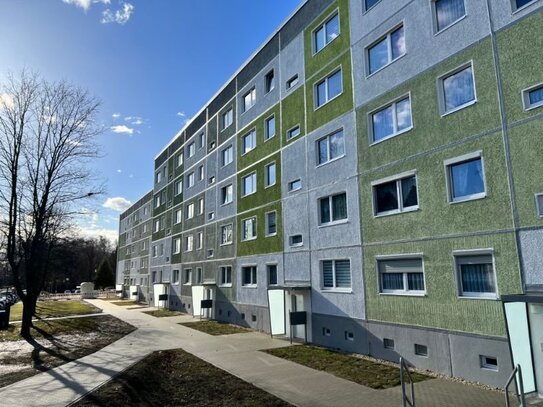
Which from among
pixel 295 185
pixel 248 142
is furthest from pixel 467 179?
pixel 248 142

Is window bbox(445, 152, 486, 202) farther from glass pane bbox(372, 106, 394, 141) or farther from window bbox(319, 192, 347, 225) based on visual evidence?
window bbox(319, 192, 347, 225)

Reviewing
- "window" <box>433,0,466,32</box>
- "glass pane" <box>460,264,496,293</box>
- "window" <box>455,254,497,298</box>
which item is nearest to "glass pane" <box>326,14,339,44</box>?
"window" <box>433,0,466,32</box>

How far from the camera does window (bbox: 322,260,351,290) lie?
49.8ft

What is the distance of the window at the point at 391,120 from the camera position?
1301 centimetres

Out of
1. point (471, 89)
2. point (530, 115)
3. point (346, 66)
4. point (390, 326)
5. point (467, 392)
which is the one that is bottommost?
point (467, 392)

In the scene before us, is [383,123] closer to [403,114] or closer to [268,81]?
[403,114]

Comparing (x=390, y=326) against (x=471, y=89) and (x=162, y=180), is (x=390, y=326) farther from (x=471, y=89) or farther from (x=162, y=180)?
(x=162, y=180)

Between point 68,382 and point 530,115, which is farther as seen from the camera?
point 68,382

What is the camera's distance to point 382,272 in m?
13.5

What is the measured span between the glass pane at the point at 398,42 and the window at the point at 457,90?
2.29 metres

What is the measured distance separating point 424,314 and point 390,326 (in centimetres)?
144

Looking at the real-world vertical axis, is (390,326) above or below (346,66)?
below

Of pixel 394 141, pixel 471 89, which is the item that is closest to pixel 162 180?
pixel 394 141

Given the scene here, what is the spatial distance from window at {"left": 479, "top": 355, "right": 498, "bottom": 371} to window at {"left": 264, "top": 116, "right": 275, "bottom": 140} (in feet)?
47.4
